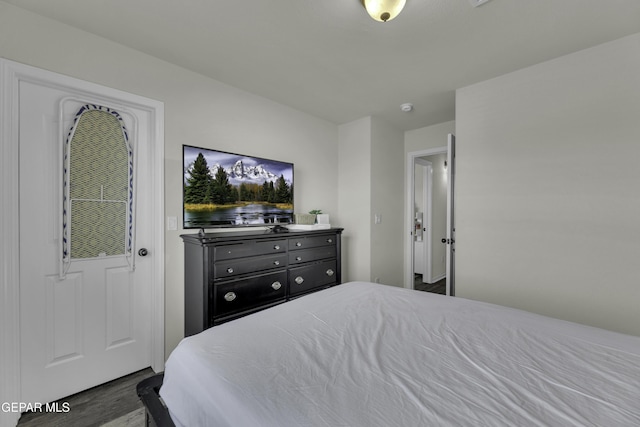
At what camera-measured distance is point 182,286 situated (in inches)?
94.2

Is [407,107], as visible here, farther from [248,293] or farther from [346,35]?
[248,293]

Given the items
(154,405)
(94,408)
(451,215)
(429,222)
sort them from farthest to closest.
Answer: (429,222) < (451,215) < (94,408) < (154,405)

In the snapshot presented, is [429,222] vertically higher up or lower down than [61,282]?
higher up

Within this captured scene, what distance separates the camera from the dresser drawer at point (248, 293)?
2127 millimetres

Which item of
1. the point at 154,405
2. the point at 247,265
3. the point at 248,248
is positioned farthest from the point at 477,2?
the point at 154,405

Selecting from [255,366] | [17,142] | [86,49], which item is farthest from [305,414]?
[86,49]

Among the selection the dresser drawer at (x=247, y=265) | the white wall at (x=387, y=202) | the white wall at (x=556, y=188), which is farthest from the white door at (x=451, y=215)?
the dresser drawer at (x=247, y=265)

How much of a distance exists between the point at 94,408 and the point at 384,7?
315 cm

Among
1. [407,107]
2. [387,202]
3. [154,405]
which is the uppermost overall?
[407,107]

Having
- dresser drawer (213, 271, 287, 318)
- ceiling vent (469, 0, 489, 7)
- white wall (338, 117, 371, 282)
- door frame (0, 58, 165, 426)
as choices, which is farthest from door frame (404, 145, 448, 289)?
door frame (0, 58, 165, 426)

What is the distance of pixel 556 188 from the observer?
7.69 feet

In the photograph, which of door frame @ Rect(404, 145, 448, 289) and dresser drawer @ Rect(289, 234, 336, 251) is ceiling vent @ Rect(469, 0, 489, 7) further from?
door frame @ Rect(404, 145, 448, 289)

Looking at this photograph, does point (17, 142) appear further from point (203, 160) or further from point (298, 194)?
point (298, 194)

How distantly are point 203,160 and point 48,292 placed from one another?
4.74ft
